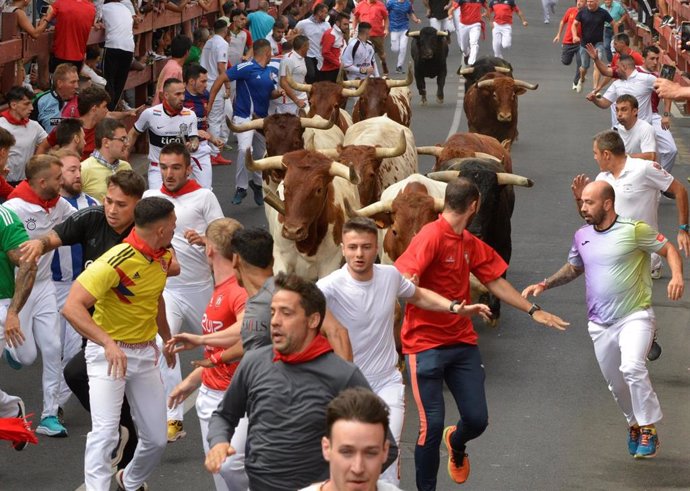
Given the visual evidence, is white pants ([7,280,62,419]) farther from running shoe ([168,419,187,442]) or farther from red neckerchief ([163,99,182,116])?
red neckerchief ([163,99,182,116])

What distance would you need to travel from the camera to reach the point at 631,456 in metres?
10.5

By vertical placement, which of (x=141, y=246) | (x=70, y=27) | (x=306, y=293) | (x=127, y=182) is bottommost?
(x=70, y=27)

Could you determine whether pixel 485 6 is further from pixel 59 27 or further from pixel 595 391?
pixel 595 391

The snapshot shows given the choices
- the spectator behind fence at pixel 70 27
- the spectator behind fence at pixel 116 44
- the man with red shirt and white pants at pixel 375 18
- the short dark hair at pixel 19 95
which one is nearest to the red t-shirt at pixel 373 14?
the man with red shirt and white pants at pixel 375 18

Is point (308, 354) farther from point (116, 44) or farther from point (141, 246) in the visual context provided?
point (116, 44)

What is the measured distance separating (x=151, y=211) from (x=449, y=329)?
1.97 m

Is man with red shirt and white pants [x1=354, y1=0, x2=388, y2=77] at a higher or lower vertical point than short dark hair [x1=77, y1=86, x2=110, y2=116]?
lower

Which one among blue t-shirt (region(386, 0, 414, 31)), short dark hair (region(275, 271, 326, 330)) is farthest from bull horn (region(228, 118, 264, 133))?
blue t-shirt (region(386, 0, 414, 31))

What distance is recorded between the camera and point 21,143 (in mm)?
14320

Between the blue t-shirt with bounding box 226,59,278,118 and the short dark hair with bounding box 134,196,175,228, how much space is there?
1147 cm

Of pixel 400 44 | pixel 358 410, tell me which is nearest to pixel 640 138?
pixel 358 410

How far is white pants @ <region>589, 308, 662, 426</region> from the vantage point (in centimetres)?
1012

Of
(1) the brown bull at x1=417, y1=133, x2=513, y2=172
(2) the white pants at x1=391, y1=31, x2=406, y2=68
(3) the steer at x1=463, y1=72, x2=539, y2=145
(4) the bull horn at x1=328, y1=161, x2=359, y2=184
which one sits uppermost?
(4) the bull horn at x1=328, y1=161, x2=359, y2=184

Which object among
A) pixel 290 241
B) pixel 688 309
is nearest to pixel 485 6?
pixel 688 309
